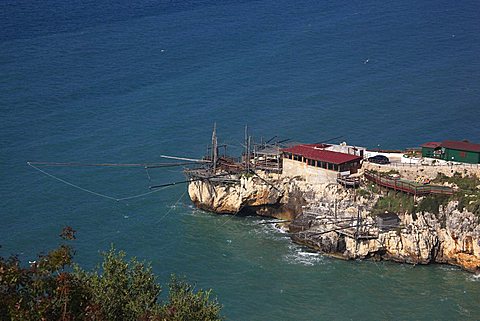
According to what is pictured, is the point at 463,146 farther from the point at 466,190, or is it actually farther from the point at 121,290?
the point at 121,290

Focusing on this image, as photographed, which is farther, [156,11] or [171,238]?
[156,11]

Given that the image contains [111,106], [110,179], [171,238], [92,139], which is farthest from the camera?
[111,106]

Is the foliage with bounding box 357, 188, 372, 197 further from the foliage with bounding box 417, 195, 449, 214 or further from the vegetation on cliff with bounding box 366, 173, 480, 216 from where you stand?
the foliage with bounding box 417, 195, 449, 214

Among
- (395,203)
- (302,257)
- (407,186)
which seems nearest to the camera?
(302,257)

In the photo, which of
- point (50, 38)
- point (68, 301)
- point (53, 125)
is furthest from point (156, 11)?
point (68, 301)

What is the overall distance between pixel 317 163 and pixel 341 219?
5.74 m

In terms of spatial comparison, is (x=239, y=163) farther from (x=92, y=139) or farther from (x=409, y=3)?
(x=409, y=3)

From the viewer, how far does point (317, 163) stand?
64625 millimetres

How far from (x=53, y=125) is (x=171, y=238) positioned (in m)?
27.4

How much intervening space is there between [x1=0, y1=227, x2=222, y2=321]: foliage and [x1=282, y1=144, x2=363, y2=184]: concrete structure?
2771cm

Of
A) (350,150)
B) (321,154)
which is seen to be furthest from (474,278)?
(350,150)

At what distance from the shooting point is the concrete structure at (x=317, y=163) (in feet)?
209

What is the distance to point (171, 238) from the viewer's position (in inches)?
2504

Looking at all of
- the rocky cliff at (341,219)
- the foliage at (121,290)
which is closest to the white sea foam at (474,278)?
Answer: the rocky cliff at (341,219)
